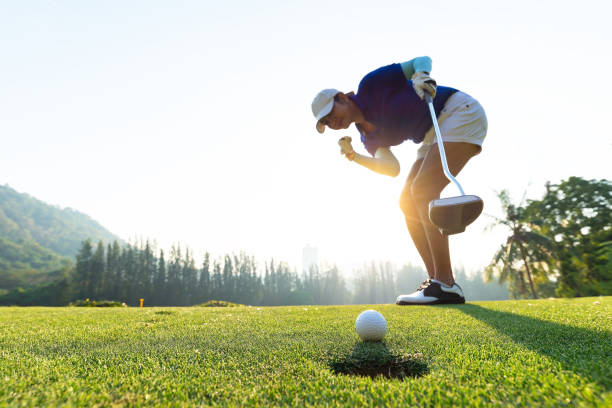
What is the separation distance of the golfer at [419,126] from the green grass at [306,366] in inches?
72.2

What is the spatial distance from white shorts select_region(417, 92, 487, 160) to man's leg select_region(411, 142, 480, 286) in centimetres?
9

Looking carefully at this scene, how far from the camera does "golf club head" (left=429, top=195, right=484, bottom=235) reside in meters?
2.79

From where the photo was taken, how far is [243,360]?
1728mm

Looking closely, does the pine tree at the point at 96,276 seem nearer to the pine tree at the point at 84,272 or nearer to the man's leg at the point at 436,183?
the pine tree at the point at 84,272

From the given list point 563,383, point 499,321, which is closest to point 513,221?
point 499,321

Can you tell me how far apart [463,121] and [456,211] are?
68.0 inches

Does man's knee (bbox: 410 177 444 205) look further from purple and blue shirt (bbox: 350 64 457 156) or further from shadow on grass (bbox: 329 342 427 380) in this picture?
shadow on grass (bbox: 329 342 427 380)

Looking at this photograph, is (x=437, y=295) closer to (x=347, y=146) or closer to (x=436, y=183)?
(x=436, y=183)

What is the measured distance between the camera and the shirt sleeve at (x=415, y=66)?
408 centimetres

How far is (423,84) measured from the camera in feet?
12.6

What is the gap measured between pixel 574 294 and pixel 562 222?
6.28 metres

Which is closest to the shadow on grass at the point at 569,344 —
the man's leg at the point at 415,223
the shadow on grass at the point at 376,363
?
the shadow on grass at the point at 376,363

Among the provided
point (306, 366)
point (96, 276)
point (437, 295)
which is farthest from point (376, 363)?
point (96, 276)

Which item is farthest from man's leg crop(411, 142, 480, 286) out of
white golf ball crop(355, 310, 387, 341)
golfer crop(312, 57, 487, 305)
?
white golf ball crop(355, 310, 387, 341)
